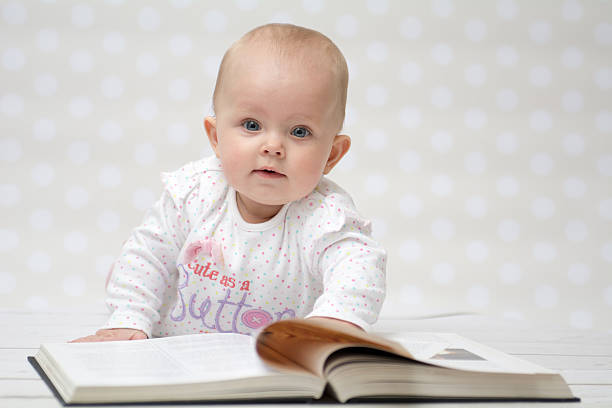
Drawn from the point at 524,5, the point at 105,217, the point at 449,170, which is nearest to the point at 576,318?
the point at 449,170

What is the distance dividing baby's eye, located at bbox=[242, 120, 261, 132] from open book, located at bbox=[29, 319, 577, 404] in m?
0.38

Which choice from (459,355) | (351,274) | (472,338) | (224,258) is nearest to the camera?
(459,355)

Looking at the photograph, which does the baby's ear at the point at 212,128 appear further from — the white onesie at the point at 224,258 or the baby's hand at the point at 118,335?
the baby's hand at the point at 118,335

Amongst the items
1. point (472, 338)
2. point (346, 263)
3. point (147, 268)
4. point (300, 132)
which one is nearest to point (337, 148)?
point (300, 132)

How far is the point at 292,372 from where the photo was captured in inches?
35.7

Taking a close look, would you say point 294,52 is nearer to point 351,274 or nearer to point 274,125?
point 274,125

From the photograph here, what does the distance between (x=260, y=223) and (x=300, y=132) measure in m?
0.19

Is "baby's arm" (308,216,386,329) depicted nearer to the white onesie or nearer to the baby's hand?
the white onesie

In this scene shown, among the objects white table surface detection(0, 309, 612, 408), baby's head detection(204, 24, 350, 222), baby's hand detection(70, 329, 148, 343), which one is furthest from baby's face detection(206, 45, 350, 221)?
white table surface detection(0, 309, 612, 408)

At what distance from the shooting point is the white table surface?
38.8 inches

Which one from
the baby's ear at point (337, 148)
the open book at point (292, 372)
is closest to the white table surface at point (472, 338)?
the open book at point (292, 372)

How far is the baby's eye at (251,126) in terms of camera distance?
1280 millimetres

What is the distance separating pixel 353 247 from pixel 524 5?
1446mm

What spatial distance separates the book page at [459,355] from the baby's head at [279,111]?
30cm
